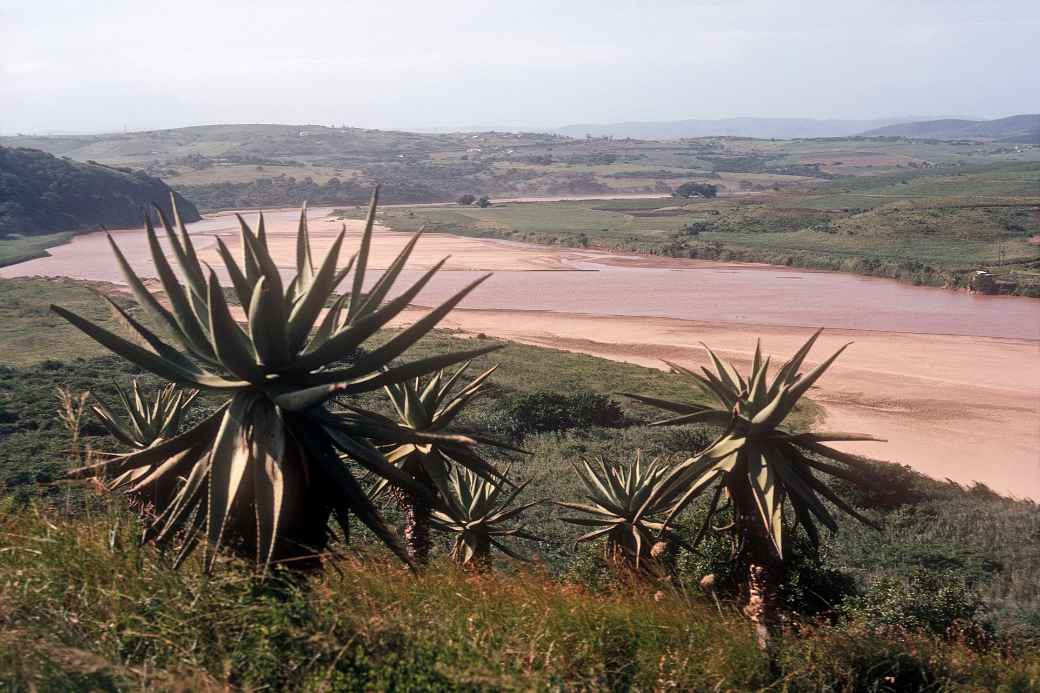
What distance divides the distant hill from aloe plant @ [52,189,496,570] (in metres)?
66.7

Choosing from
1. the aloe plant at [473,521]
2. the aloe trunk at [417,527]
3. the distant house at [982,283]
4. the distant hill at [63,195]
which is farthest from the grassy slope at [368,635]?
the distant hill at [63,195]

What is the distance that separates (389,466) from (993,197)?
80.1 meters

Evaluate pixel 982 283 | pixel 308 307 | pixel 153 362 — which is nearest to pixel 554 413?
pixel 308 307

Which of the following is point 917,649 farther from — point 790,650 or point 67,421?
point 67,421

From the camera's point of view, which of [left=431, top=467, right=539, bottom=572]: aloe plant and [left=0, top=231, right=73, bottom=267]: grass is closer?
[left=431, top=467, right=539, bottom=572]: aloe plant

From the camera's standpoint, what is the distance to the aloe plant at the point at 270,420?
3.55 m

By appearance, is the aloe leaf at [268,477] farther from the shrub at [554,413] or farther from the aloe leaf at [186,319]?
the shrub at [554,413]

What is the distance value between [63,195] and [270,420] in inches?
3070

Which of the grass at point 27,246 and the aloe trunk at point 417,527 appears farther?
the grass at point 27,246

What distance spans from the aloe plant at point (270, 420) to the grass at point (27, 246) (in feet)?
185

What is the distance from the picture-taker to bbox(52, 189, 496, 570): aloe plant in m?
3.55

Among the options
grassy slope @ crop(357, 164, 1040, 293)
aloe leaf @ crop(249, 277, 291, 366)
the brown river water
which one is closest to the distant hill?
the brown river water

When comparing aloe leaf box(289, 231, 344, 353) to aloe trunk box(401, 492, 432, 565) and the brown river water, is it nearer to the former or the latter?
aloe trunk box(401, 492, 432, 565)

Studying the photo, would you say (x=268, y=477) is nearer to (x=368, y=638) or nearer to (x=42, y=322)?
(x=368, y=638)
